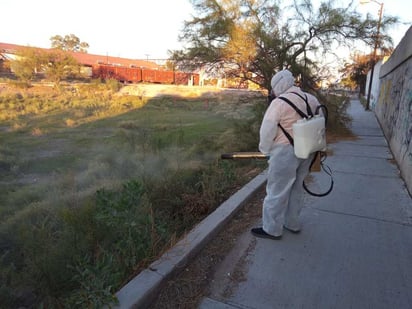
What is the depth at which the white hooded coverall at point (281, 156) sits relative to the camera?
2895 millimetres

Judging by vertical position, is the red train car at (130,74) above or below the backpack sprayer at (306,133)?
above

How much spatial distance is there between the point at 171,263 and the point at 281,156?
139 centimetres

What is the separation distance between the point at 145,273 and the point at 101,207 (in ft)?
2.39

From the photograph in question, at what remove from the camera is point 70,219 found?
132 inches

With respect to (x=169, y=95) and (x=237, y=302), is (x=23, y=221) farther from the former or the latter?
(x=169, y=95)

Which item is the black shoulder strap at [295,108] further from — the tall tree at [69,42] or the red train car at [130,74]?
the tall tree at [69,42]

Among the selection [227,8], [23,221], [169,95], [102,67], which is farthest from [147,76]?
[23,221]

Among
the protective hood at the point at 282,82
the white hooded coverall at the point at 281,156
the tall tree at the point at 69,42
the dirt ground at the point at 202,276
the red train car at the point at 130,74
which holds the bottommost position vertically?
the dirt ground at the point at 202,276

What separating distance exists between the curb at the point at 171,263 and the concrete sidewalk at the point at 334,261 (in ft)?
1.05

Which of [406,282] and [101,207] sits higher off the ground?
[101,207]

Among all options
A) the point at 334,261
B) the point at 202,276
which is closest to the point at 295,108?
the point at 334,261

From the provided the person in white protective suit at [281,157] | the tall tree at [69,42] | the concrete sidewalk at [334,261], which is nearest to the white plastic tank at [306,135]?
the person in white protective suit at [281,157]

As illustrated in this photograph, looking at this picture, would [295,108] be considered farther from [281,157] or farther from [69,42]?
[69,42]

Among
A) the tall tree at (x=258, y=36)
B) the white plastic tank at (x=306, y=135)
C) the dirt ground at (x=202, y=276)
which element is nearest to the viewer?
the dirt ground at (x=202, y=276)
